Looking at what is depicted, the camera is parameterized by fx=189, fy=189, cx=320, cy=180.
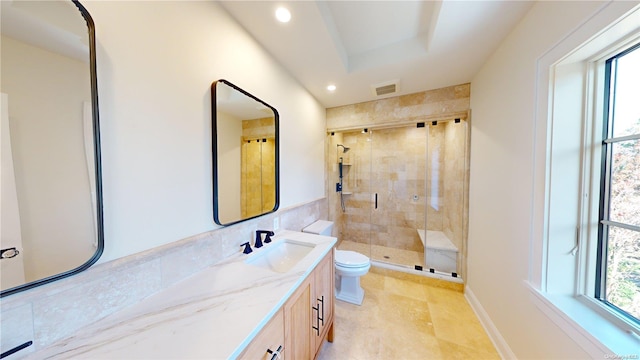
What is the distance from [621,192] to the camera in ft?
3.01

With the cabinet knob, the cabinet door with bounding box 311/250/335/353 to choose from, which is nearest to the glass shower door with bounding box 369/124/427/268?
the cabinet door with bounding box 311/250/335/353

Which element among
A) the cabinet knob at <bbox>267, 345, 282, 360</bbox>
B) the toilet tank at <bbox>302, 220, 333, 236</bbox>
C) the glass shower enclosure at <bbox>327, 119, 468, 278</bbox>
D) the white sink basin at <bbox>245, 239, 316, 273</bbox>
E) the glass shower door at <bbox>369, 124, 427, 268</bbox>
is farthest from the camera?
the glass shower door at <bbox>369, 124, 427, 268</bbox>

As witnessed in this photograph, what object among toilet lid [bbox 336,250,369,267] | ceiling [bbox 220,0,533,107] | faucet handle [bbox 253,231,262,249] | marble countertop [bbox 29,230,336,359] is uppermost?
ceiling [bbox 220,0,533,107]

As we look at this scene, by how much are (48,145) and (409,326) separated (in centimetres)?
244

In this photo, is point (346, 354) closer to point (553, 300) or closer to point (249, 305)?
point (249, 305)

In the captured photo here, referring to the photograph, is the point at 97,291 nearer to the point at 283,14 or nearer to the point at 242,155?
the point at 242,155

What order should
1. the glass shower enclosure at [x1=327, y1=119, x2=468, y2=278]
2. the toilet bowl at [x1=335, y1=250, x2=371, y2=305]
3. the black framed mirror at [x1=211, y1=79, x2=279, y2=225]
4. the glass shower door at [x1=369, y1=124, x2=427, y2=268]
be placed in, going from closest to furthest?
the black framed mirror at [x1=211, y1=79, x2=279, y2=225] → the toilet bowl at [x1=335, y1=250, x2=371, y2=305] → the glass shower enclosure at [x1=327, y1=119, x2=468, y2=278] → the glass shower door at [x1=369, y1=124, x2=427, y2=268]

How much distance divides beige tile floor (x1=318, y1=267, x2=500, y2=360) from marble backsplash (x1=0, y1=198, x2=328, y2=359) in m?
1.22

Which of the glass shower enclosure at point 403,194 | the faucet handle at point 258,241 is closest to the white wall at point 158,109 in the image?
the faucet handle at point 258,241

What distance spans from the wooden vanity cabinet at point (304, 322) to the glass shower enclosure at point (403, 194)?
5.14ft

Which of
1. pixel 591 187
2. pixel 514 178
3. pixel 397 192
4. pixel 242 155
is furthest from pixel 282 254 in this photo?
pixel 397 192

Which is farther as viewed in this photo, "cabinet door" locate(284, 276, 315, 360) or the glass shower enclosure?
the glass shower enclosure

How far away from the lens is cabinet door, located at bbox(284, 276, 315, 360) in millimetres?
908

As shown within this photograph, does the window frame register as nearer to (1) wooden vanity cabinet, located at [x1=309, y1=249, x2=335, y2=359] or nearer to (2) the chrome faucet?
(1) wooden vanity cabinet, located at [x1=309, y1=249, x2=335, y2=359]
